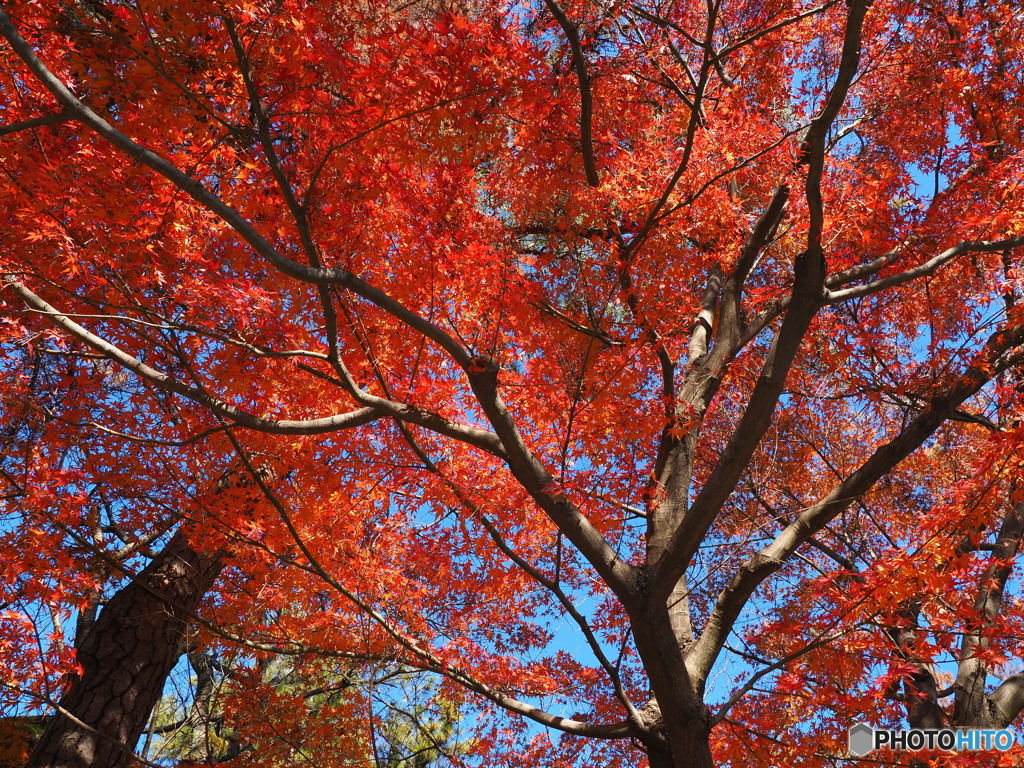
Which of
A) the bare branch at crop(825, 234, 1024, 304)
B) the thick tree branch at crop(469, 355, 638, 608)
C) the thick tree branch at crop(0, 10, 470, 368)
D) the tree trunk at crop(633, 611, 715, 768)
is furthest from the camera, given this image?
the bare branch at crop(825, 234, 1024, 304)

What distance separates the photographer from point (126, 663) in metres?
6.30

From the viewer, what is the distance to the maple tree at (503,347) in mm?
4355

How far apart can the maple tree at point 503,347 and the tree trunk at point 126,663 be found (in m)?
0.03

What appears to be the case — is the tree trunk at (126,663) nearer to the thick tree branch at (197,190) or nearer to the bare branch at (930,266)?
the thick tree branch at (197,190)

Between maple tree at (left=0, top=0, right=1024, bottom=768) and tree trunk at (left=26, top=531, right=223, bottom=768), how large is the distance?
32mm

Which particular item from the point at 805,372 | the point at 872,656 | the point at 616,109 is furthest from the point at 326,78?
the point at 805,372

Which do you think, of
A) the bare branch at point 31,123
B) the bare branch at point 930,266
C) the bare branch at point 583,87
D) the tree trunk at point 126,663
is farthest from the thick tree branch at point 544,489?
the tree trunk at point 126,663

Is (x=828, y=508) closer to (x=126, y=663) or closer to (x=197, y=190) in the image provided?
(x=197, y=190)

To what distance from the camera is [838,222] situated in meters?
5.88

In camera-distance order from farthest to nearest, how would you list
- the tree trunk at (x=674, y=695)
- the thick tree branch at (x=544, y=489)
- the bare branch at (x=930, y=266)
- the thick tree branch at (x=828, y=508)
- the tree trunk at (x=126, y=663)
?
the tree trunk at (x=126, y=663) < the thick tree branch at (x=828, y=508) < the bare branch at (x=930, y=266) < the tree trunk at (x=674, y=695) < the thick tree branch at (x=544, y=489)

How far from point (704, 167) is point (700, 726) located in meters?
3.96

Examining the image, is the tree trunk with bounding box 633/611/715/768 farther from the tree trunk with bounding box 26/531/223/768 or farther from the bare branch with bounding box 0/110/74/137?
the bare branch with bounding box 0/110/74/137

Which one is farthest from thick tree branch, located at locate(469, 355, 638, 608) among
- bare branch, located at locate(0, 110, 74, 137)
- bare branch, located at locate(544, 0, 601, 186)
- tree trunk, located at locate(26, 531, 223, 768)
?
tree trunk, located at locate(26, 531, 223, 768)

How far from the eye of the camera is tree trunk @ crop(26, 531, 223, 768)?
593 centimetres
